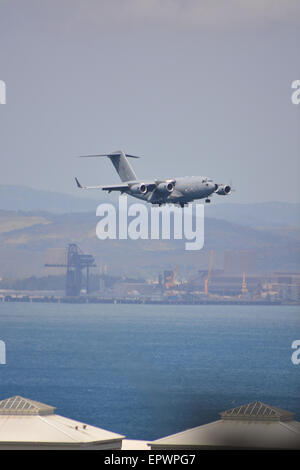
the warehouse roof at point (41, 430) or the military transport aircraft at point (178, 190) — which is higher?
the military transport aircraft at point (178, 190)

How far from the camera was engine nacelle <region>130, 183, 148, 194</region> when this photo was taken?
193 feet

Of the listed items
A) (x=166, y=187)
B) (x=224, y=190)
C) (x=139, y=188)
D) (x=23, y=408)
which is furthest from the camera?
(x=139, y=188)

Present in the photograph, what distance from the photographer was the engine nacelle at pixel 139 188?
58.8 meters

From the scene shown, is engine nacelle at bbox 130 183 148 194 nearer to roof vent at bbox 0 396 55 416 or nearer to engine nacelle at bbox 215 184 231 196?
engine nacelle at bbox 215 184 231 196

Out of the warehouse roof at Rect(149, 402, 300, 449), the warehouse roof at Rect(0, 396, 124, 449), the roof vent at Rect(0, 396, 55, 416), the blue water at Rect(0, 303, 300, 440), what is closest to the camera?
the warehouse roof at Rect(0, 396, 124, 449)

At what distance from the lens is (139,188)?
59.2 meters

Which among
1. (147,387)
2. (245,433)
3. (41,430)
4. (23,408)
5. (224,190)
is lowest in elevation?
(147,387)

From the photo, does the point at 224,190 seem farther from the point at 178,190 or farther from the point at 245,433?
the point at 245,433

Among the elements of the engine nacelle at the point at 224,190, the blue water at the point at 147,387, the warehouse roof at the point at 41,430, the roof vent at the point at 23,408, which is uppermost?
the engine nacelle at the point at 224,190

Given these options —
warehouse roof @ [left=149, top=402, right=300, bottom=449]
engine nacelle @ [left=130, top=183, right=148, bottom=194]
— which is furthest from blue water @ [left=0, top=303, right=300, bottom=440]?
warehouse roof @ [left=149, top=402, right=300, bottom=449]

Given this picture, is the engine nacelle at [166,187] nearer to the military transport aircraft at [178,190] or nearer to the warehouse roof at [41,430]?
the military transport aircraft at [178,190]

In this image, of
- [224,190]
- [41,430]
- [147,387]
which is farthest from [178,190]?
[147,387]

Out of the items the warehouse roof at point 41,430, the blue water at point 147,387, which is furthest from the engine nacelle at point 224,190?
the blue water at point 147,387
